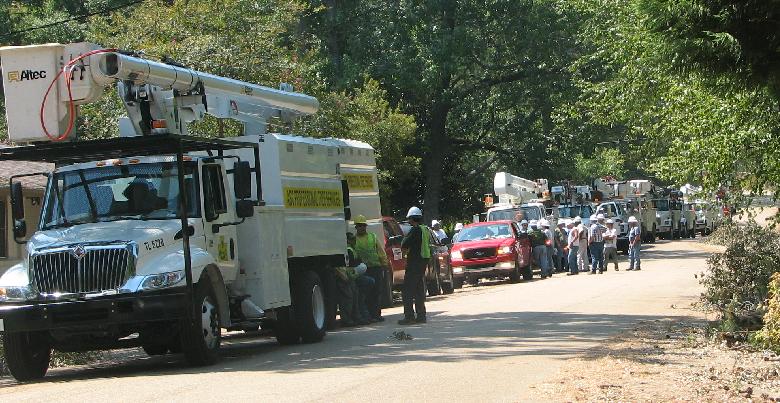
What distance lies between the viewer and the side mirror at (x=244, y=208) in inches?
618

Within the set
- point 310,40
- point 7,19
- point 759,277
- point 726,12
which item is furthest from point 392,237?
point 7,19

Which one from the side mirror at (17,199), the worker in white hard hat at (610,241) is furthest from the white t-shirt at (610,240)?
the side mirror at (17,199)

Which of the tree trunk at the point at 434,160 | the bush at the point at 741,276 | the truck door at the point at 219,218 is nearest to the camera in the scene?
the truck door at the point at 219,218

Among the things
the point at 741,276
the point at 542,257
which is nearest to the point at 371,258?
the point at 741,276

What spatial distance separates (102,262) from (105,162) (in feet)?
5.56

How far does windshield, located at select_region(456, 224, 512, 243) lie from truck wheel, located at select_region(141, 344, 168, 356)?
1806 centimetres

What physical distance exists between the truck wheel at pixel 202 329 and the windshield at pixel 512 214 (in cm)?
2614

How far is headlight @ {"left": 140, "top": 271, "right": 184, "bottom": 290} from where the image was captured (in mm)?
13961

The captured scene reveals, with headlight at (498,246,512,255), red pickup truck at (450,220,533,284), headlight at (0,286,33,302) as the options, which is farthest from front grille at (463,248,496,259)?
headlight at (0,286,33,302)

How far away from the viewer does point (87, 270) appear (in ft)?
46.1

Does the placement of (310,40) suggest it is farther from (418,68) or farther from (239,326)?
(239,326)

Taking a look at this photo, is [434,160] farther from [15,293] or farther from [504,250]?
[15,293]

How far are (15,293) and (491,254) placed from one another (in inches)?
819

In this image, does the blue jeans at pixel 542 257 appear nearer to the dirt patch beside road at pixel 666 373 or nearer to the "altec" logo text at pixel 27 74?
the dirt patch beside road at pixel 666 373
